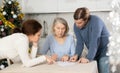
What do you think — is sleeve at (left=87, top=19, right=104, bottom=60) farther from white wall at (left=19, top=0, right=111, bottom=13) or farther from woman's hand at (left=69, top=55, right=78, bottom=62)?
white wall at (left=19, top=0, right=111, bottom=13)

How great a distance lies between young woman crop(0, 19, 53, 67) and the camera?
2004 millimetres

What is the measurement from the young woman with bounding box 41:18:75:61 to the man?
11 cm

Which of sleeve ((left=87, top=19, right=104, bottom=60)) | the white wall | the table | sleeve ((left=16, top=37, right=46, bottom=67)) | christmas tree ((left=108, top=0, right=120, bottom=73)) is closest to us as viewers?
christmas tree ((left=108, top=0, right=120, bottom=73))

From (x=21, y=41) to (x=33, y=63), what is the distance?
0.73 ft

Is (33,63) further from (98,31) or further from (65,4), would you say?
(65,4)

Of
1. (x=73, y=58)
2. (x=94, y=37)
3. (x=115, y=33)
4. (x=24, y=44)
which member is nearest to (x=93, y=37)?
(x=94, y=37)

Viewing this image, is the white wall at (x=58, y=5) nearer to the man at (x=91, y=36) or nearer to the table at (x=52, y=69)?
the man at (x=91, y=36)

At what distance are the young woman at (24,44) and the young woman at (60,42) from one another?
443mm

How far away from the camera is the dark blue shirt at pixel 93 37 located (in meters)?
2.32

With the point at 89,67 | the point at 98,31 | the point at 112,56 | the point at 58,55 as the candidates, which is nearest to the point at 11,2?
the point at 58,55

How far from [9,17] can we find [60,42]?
147cm

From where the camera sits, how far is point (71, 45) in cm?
265

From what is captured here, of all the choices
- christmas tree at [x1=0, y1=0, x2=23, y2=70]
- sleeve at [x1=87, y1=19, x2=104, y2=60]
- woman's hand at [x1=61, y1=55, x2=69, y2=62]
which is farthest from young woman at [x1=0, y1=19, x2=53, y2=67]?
christmas tree at [x1=0, y1=0, x2=23, y2=70]

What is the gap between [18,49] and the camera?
2.01 m
